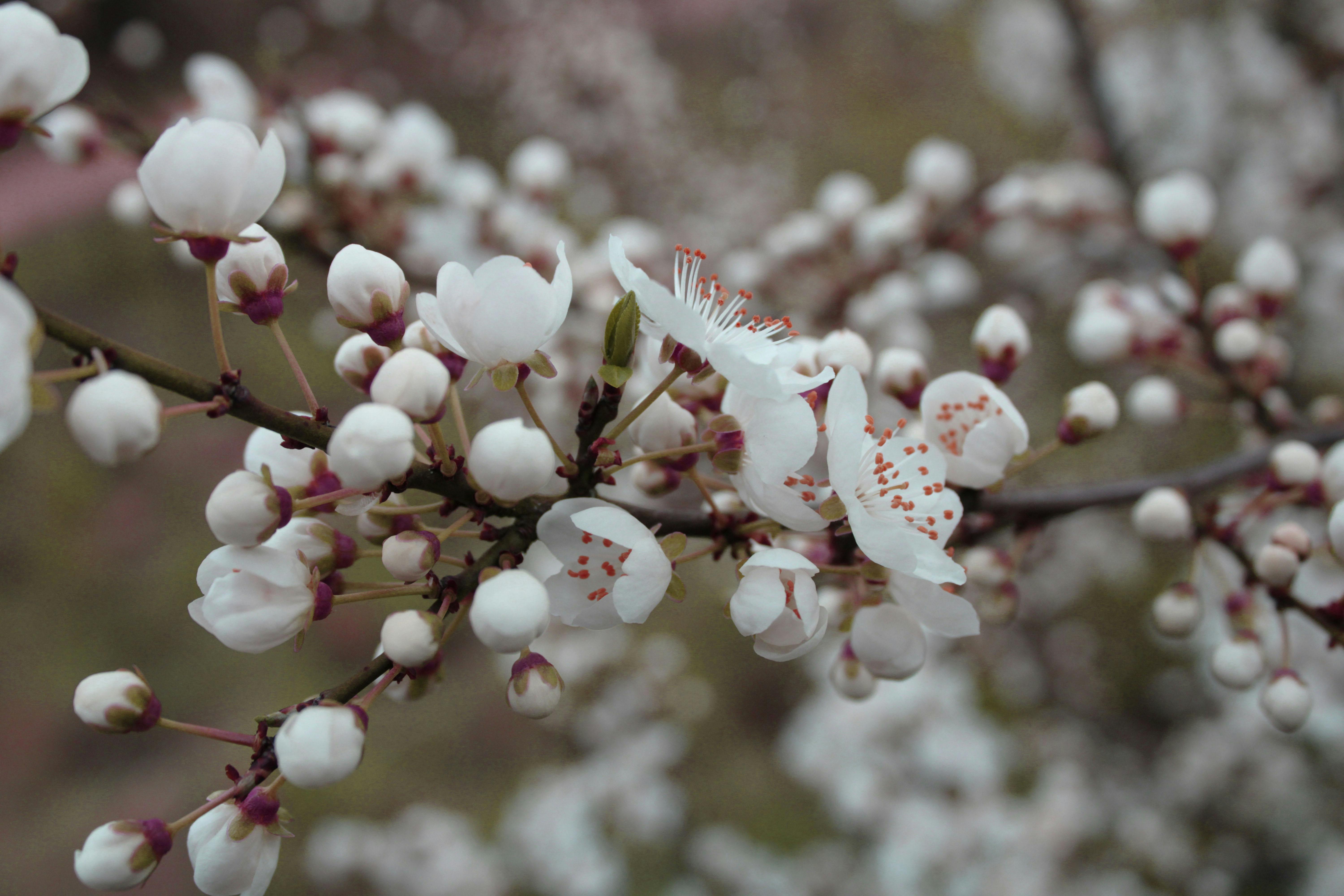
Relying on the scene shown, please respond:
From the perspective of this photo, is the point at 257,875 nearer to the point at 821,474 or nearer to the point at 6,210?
the point at 821,474

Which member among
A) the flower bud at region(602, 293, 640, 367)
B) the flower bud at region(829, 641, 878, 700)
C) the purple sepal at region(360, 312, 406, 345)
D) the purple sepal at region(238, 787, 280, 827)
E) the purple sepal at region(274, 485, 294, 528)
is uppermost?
the flower bud at region(602, 293, 640, 367)

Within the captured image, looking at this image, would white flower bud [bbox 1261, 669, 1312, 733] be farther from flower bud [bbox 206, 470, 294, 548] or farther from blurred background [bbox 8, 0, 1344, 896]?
flower bud [bbox 206, 470, 294, 548]

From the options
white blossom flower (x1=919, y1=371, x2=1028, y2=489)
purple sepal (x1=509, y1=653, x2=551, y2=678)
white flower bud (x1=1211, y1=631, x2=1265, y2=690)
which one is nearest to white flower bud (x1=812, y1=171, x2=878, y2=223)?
white blossom flower (x1=919, y1=371, x2=1028, y2=489)

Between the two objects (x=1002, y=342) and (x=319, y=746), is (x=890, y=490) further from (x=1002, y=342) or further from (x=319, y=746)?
(x=319, y=746)

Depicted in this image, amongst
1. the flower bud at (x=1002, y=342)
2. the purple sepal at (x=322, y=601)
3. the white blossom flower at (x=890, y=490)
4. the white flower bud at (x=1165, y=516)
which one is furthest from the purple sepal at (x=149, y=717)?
the white flower bud at (x=1165, y=516)

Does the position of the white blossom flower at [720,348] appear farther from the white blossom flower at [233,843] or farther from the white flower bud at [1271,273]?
the white flower bud at [1271,273]

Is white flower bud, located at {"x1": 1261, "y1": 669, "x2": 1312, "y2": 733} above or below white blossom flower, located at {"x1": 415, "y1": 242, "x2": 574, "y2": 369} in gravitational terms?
below

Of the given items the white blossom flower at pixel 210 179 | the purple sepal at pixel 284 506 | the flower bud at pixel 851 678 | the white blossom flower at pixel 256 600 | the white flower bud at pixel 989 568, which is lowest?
the flower bud at pixel 851 678

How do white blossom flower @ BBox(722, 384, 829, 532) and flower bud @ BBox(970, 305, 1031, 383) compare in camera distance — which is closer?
white blossom flower @ BBox(722, 384, 829, 532)
